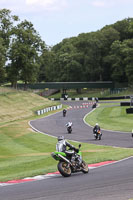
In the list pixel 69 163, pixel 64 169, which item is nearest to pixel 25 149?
pixel 69 163

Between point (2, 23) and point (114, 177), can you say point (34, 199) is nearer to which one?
point (114, 177)

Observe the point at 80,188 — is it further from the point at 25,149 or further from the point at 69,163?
the point at 25,149

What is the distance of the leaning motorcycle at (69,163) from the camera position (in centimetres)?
1559

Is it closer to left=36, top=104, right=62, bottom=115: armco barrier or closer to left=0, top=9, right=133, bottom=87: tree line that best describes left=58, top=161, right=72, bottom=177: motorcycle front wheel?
left=36, top=104, right=62, bottom=115: armco barrier

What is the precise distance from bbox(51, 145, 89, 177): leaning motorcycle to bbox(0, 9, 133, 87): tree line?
250ft

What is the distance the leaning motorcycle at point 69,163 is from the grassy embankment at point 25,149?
1.57 m

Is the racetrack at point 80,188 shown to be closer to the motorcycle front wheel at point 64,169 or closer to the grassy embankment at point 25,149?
the motorcycle front wheel at point 64,169

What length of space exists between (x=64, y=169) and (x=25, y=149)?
16.9 meters

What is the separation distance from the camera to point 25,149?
32.2 m

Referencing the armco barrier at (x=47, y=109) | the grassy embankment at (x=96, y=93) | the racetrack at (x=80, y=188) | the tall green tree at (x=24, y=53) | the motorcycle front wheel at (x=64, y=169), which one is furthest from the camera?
the grassy embankment at (x=96, y=93)

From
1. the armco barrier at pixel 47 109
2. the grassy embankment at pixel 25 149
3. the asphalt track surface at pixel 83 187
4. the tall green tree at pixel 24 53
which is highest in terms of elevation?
the tall green tree at pixel 24 53

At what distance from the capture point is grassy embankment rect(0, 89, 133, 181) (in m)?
20.3

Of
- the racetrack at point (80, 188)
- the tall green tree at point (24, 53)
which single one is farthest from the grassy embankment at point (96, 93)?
the racetrack at point (80, 188)

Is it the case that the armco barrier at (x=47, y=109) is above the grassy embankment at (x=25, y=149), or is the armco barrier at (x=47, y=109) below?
below
